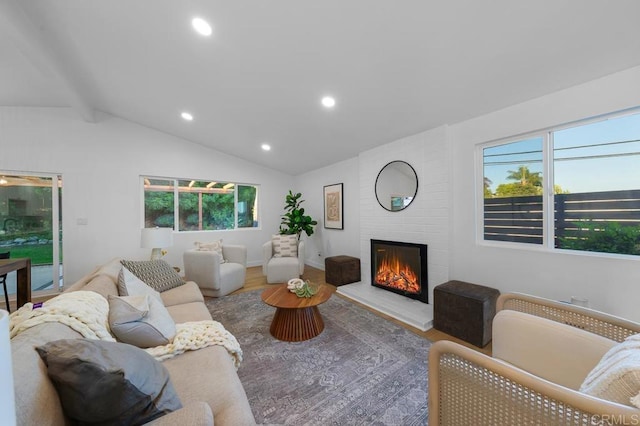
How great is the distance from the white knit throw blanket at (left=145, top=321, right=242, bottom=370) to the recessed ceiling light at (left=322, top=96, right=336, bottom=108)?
→ 2.39 meters

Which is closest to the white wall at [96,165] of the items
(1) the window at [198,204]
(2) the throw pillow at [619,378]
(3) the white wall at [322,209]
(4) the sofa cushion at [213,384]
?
(1) the window at [198,204]

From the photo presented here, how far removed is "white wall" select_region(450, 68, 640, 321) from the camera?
176 centimetres

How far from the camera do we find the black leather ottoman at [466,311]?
2.11 metres

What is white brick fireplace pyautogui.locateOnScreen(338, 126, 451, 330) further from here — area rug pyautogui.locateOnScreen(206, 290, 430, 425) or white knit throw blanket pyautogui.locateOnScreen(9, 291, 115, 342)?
white knit throw blanket pyautogui.locateOnScreen(9, 291, 115, 342)

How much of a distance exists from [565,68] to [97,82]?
4852 mm

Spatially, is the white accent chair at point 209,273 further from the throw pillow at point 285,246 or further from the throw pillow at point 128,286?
the throw pillow at point 128,286

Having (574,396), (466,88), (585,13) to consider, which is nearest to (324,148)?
(466,88)

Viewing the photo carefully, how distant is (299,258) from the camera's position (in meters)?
4.23

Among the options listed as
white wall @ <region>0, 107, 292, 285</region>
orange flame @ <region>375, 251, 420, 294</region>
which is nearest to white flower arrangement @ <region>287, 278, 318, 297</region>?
orange flame @ <region>375, 251, 420, 294</region>

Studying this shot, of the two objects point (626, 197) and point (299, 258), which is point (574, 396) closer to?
point (626, 197)

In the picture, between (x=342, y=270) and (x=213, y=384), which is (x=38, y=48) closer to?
(x=213, y=384)

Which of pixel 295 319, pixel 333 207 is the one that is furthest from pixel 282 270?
pixel 295 319

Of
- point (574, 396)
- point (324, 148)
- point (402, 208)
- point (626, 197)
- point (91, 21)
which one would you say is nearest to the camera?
point (574, 396)

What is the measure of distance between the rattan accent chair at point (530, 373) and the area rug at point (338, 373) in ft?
2.05
